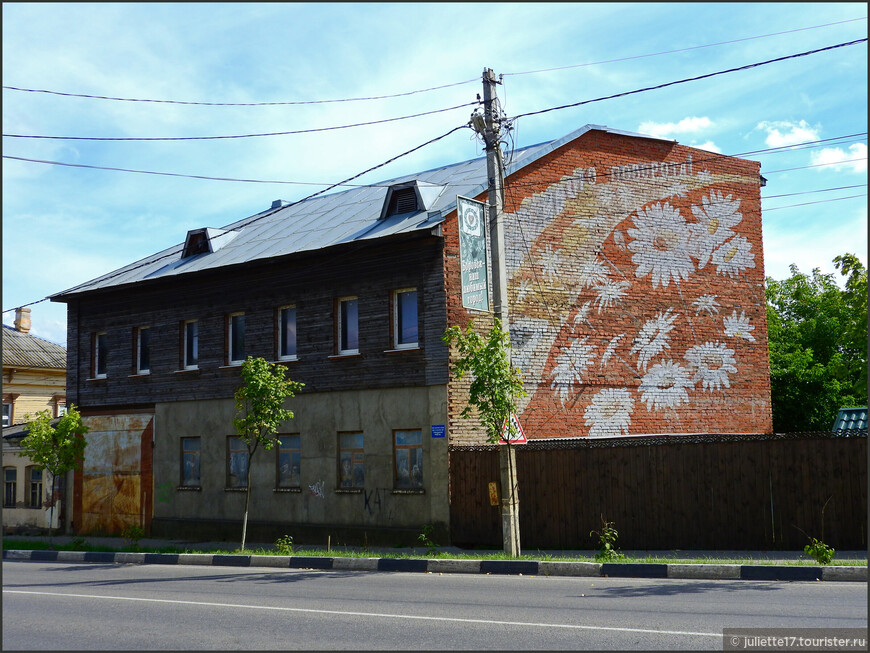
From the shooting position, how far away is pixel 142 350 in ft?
85.1

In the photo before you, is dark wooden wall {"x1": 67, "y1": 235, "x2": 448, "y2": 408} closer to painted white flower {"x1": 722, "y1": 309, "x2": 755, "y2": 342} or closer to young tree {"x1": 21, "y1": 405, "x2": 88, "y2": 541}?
young tree {"x1": 21, "y1": 405, "x2": 88, "y2": 541}

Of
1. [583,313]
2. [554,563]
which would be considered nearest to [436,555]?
[554,563]

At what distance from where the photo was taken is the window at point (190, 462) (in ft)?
79.5

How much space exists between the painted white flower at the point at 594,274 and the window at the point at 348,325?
5530 mm

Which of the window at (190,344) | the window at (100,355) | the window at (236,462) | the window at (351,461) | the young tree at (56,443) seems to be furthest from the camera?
the window at (100,355)

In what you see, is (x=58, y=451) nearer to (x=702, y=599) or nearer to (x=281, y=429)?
(x=281, y=429)

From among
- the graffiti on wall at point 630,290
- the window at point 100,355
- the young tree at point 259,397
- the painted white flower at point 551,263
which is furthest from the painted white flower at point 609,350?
the window at point 100,355

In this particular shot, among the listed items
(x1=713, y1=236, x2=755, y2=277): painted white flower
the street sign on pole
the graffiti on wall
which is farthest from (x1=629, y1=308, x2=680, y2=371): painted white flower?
the street sign on pole

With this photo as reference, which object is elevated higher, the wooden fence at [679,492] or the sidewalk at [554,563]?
the wooden fence at [679,492]

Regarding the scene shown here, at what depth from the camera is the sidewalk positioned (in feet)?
40.5

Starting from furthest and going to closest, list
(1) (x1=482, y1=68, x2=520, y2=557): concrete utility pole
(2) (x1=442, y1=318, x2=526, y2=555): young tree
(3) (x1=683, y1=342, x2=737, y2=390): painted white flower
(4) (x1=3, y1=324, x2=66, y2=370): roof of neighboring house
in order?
(4) (x1=3, y1=324, x2=66, y2=370): roof of neighboring house → (3) (x1=683, y1=342, x2=737, y2=390): painted white flower → (1) (x1=482, y1=68, x2=520, y2=557): concrete utility pole → (2) (x1=442, y1=318, x2=526, y2=555): young tree

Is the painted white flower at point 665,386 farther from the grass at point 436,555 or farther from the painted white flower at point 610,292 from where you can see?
the grass at point 436,555

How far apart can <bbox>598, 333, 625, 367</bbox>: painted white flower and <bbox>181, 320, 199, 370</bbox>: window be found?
35.9 feet

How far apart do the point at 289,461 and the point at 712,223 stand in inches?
507
